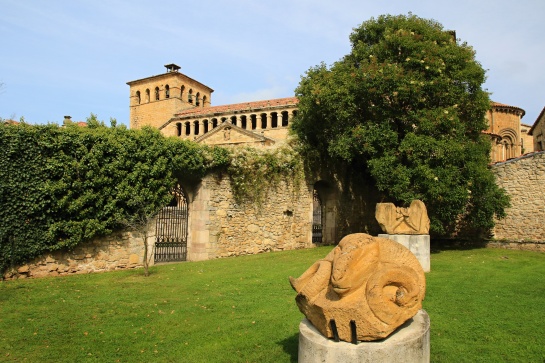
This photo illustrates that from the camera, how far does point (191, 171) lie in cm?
1486

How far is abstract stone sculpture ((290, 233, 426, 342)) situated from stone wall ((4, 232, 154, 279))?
965cm

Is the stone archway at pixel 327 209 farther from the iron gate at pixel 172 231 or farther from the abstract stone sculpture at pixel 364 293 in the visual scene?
the abstract stone sculpture at pixel 364 293

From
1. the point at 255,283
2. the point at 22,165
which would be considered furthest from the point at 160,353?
the point at 22,165

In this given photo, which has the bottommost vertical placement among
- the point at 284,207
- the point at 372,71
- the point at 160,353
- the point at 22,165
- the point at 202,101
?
the point at 160,353

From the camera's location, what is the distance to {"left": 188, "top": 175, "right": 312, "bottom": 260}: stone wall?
15.3m

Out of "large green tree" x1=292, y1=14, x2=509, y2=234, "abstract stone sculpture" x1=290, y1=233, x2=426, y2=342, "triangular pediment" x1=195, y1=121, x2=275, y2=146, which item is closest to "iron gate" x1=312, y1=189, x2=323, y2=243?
"large green tree" x1=292, y1=14, x2=509, y2=234

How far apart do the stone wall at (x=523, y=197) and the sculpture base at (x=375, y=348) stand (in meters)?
15.9

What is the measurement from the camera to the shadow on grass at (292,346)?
5574 mm

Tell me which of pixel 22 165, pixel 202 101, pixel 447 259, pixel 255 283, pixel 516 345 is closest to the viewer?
pixel 516 345

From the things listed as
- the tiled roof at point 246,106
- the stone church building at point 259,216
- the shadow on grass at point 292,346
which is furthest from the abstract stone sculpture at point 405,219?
the tiled roof at point 246,106

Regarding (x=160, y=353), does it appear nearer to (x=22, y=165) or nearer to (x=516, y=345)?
(x=516, y=345)

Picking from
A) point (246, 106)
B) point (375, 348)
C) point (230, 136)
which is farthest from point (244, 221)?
point (246, 106)

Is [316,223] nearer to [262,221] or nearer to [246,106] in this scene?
[262,221]

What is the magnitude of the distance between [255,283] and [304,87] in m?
10.5
